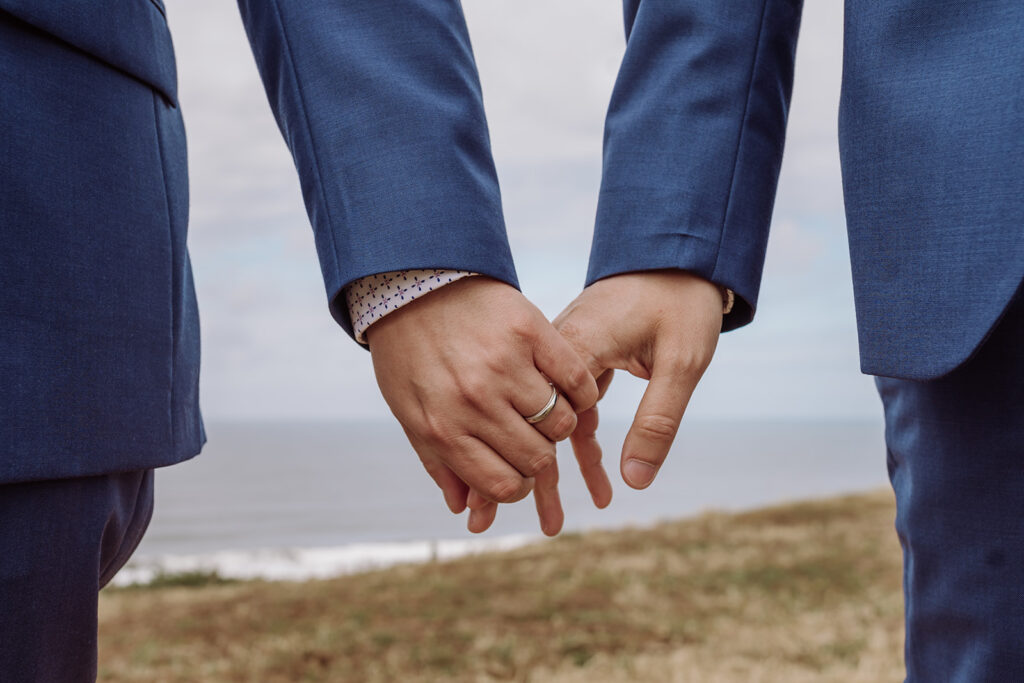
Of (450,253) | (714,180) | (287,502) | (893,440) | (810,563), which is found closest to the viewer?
(450,253)

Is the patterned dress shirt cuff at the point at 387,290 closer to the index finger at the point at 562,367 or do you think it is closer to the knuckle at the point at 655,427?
the index finger at the point at 562,367

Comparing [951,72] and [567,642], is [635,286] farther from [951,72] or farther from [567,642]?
[567,642]

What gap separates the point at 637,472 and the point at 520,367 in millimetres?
336

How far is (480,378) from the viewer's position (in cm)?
105

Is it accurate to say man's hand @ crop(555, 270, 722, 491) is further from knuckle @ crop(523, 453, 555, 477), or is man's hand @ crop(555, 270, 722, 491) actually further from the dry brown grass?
the dry brown grass

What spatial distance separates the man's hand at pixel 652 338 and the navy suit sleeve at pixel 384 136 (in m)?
0.25

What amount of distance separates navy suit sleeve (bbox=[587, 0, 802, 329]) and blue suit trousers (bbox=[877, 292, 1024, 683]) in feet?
1.23

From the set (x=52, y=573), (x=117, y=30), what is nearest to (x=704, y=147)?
(x=117, y=30)

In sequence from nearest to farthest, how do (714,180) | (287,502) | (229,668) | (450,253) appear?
(450,253) → (714,180) → (229,668) → (287,502)

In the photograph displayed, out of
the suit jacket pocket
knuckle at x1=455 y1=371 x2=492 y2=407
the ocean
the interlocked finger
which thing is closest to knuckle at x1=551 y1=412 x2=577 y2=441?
the interlocked finger

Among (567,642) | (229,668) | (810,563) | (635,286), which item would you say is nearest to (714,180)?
(635,286)

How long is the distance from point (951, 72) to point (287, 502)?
160 ft

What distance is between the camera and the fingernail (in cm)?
128

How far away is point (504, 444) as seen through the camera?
1103 mm
